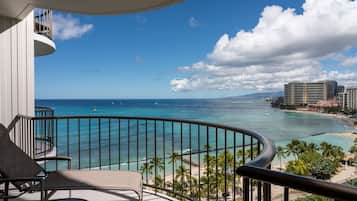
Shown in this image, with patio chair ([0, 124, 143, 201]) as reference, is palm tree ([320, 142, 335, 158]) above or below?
below

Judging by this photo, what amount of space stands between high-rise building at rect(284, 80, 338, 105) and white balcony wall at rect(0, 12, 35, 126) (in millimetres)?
50166

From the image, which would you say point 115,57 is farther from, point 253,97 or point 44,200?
point 253,97

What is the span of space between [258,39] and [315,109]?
66.4ft

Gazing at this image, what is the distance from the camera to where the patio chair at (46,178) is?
2.32 metres

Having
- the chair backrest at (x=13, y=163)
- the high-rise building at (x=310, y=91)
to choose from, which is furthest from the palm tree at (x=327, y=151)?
the chair backrest at (x=13, y=163)

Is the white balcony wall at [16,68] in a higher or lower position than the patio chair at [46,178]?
higher

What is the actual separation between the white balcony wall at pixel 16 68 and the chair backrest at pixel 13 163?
4.15 feet

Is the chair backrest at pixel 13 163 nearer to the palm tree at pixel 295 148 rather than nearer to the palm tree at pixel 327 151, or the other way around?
the palm tree at pixel 295 148

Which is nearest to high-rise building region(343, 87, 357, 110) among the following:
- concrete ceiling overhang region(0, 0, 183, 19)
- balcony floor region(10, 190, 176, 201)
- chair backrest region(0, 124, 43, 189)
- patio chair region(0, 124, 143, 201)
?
concrete ceiling overhang region(0, 0, 183, 19)

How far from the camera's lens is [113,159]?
24.3 meters

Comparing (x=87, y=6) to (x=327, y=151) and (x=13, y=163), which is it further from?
(x=327, y=151)

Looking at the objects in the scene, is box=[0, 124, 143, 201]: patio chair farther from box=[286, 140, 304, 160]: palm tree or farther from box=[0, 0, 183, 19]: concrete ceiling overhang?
box=[286, 140, 304, 160]: palm tree

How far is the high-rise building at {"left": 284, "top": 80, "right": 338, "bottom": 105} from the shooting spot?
157 feet

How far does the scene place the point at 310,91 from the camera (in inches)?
1978
